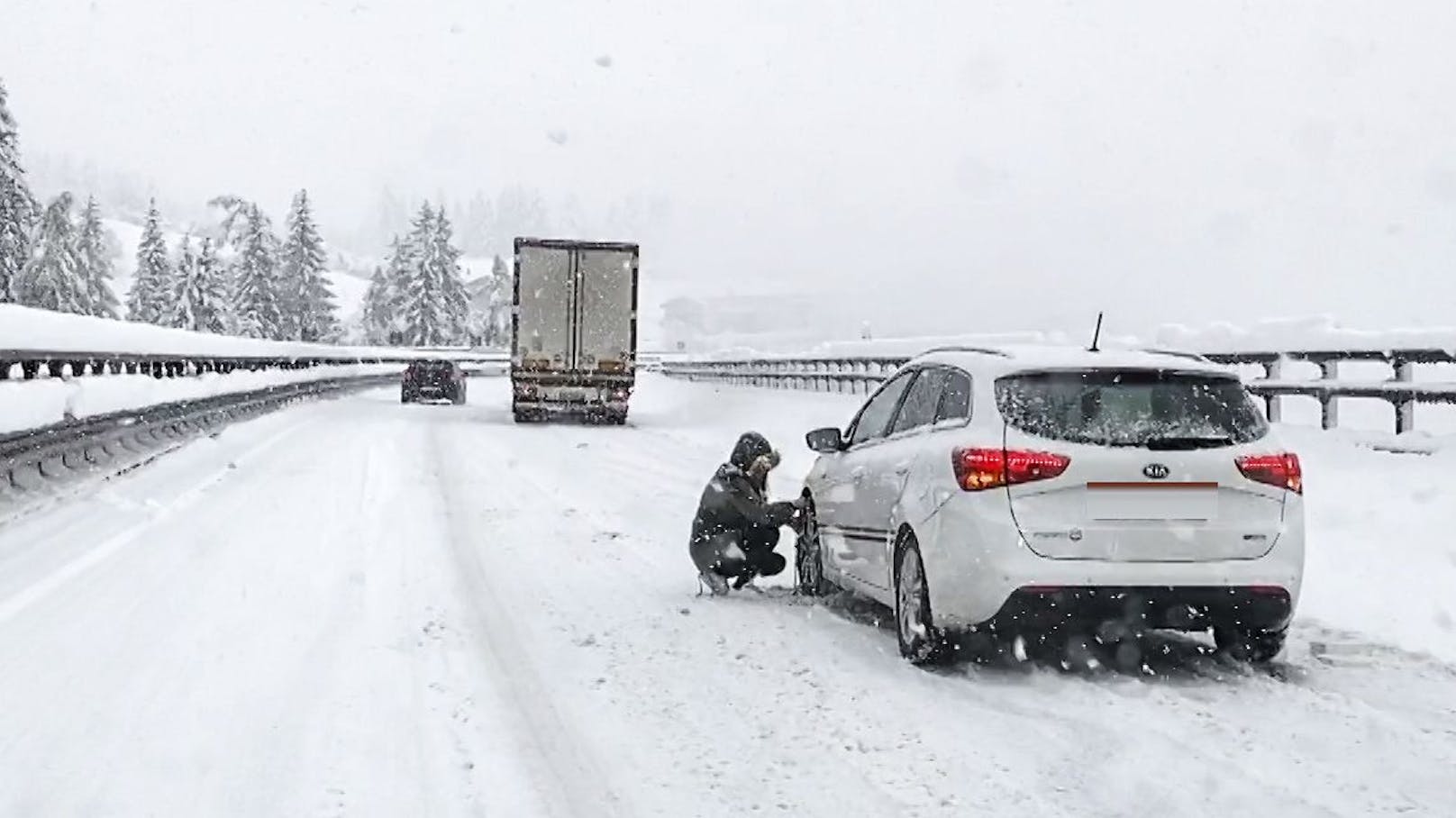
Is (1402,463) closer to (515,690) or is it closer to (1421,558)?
(1421,558)

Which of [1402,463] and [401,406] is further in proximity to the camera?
[401,406]

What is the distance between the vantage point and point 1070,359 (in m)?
6.70

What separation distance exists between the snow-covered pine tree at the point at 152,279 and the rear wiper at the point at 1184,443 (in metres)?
91.0

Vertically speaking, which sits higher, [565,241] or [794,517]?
[565,241]

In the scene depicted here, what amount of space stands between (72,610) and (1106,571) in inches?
217

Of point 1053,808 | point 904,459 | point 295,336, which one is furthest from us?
point 295,336

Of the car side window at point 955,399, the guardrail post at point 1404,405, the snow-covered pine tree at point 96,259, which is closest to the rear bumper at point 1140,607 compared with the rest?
the car side window at point 955,399

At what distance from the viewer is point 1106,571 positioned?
6.11 meters

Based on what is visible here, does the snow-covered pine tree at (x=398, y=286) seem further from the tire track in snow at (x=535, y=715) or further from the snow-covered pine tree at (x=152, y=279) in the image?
the tire track in snow at (x=535, y=715)

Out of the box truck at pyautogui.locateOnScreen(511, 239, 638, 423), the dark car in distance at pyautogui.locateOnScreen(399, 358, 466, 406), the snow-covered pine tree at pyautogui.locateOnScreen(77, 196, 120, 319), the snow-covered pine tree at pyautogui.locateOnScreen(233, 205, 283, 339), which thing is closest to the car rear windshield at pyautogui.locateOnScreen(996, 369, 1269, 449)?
the box truck at pyautogui.locateOnScreen(511, 239, 638, 423)

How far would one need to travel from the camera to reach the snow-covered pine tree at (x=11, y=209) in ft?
181

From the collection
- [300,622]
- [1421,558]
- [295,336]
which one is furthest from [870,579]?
[295,336]

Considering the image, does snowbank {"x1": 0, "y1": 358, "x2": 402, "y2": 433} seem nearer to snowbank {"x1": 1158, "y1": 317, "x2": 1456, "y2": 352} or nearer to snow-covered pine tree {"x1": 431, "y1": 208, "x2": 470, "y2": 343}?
snowbank {"x1": 1158, "y1": 317, "x2": 1456, "y2": 352}

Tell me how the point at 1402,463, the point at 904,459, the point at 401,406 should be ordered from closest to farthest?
the point at 904,459 < the point at 1402,463 < the point at 401,406
